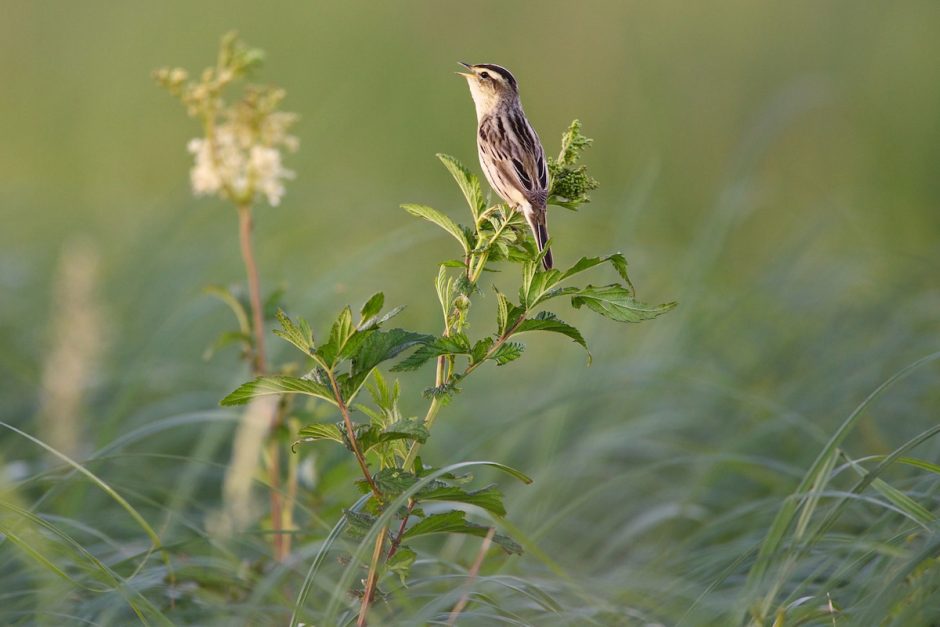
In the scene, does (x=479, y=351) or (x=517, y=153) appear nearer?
(x=479, y=351)

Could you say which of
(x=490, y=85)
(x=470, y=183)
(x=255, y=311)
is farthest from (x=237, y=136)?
(x=470, y=183)

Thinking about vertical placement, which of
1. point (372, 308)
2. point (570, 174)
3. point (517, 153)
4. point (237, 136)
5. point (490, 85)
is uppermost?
point (490, 85)

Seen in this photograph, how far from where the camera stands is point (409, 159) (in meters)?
8.63

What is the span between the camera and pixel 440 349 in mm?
1577

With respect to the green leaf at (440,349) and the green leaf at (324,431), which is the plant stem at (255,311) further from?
the green leaf at (440,349)

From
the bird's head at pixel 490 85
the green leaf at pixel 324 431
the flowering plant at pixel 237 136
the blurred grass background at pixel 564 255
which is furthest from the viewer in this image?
the blurred grass background at pixel 564 255

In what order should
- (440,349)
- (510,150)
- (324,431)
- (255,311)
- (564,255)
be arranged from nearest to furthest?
(440,349) < (324,431) < (510,150) < (255,311) < (564,255)

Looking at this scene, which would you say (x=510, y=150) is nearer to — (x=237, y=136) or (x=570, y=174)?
(x=570, y=174)

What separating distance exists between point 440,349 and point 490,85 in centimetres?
99

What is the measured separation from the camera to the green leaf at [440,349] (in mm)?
1583

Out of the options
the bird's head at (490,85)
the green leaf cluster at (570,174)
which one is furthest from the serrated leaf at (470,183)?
the bird's head at (490,85)

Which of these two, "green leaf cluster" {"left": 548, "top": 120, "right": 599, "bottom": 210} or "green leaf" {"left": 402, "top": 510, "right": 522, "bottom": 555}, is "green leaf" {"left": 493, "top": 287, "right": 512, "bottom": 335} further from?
"green leaf" {"left": 402, "top": 510, "right": 522, "bottom": 555}

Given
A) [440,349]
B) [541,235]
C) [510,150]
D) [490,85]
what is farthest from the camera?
[490,85]

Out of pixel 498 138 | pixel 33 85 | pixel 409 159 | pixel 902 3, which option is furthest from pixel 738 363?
pixel 33 85
